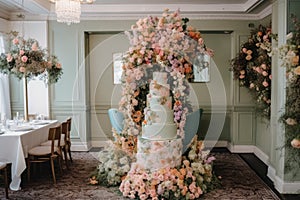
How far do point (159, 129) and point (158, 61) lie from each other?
0.84 metres

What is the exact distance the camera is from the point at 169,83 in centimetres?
396

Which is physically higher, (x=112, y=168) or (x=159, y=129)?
(x=159, y=129)

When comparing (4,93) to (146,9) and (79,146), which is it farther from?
(146,9)

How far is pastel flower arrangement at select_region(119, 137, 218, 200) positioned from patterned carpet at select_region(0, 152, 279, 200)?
0.17 meters

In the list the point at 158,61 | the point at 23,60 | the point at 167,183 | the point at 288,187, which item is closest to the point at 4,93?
the point at 23,60

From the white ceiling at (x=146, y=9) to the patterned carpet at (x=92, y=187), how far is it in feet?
9.74

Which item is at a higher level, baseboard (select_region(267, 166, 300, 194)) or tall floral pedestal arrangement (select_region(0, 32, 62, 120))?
tall floral pedestal arrangement (select_region(0, 32, 62, 120))

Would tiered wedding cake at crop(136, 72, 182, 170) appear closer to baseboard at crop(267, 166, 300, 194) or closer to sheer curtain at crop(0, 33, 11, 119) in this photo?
baseboard at crop(267, 166, 300, 194)

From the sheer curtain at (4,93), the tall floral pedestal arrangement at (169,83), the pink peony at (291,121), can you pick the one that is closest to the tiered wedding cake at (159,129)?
the tall floral pedestal arrangement at (169,83)

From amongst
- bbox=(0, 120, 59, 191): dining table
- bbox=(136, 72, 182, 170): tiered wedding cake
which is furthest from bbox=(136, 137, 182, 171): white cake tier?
bbox=(0, 120, 59, 191): dining table

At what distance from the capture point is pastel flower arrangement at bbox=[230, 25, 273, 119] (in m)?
5.07

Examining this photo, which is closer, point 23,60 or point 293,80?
point 293,80

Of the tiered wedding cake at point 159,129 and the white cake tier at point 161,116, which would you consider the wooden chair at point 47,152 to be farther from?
the white cake tier at point 161,116

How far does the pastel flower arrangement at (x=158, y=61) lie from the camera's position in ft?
12.6
